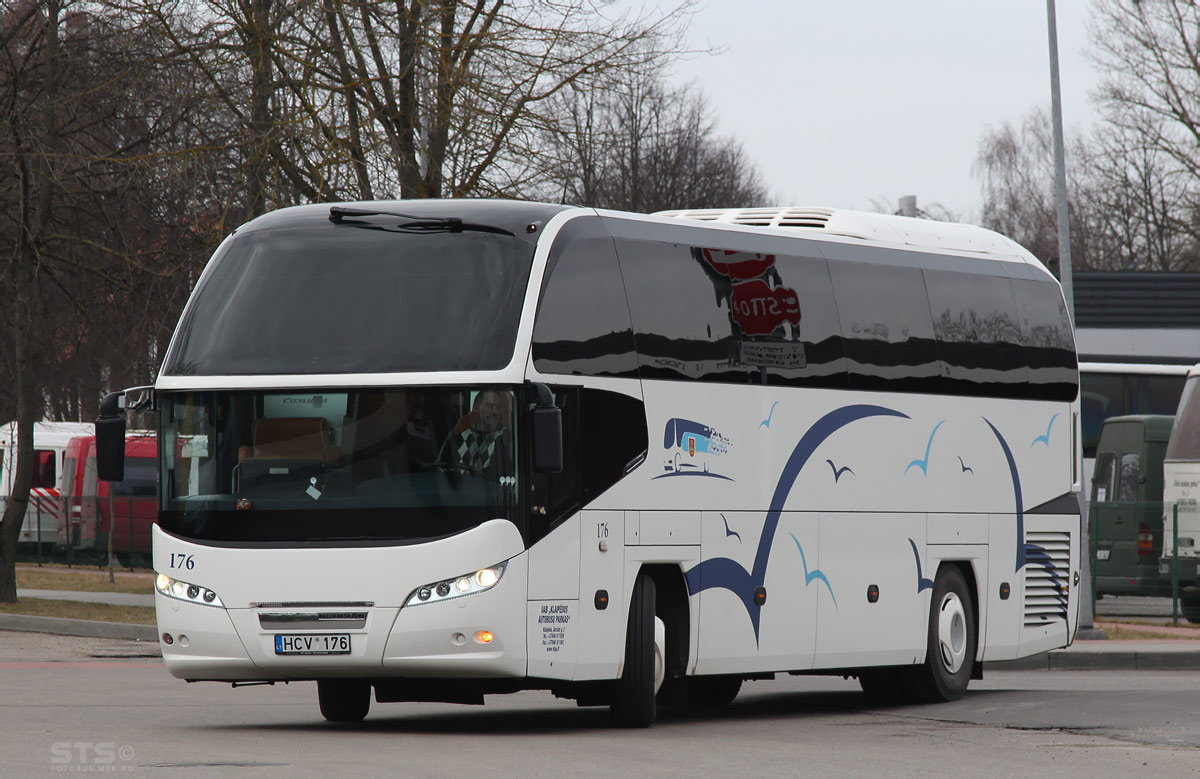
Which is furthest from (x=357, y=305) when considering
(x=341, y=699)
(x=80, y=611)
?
(x=80, y=611)

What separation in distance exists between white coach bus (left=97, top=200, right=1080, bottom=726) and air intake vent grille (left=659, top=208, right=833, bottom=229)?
109mm

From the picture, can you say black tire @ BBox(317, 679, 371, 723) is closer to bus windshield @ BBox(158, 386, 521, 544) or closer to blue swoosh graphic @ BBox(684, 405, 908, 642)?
bus windshield @ BBox(158, 386, 521, 544)

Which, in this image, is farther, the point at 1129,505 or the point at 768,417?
the point at 1129,505

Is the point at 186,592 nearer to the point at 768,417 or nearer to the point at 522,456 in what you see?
the point at 522,456

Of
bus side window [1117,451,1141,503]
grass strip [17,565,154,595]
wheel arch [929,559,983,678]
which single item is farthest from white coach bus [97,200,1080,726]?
grass strip [17,565,154,595]

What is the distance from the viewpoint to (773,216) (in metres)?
15.6

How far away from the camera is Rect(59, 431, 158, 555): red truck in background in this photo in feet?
142

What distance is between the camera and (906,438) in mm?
15391

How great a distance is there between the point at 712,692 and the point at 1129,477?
19.1m

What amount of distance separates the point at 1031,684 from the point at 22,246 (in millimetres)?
14757

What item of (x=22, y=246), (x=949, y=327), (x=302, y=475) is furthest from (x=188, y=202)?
(x=302, y=475)

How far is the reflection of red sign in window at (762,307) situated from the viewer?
1395 cm

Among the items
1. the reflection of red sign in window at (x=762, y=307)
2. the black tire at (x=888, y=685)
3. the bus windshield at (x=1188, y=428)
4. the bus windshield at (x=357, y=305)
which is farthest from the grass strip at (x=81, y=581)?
the bus windshield at (x=357, y=305)

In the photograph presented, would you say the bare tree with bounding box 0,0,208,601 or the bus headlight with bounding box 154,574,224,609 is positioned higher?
the bare tree with bounding box 0,0,208,601
